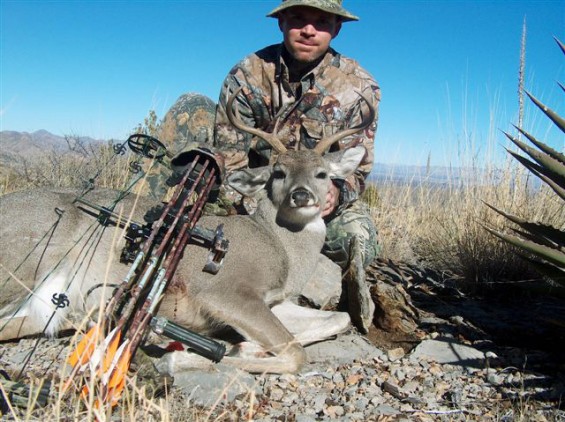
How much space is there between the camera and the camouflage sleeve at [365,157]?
580 cm

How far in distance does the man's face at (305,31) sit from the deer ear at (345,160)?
54.1 inches

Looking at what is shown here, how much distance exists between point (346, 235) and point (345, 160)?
0.84 metres

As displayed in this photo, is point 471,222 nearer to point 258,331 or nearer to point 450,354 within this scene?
point 450,354

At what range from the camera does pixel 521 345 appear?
4184 millimetres

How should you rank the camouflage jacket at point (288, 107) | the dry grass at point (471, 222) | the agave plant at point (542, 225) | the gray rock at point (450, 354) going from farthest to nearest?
the camouflage jacket at point (288, 107)
the dry grass at point (471, 222)
the gray rock at point (450, 354)
the agave plant at point (542, 225)

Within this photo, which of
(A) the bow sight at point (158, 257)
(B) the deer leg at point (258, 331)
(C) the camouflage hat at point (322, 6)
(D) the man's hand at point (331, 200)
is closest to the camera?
(A) the bow sight at point (158, 257)

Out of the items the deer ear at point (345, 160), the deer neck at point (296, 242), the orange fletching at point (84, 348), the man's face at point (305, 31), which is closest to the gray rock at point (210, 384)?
the orange fletching at point (84, 348)

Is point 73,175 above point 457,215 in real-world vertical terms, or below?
below

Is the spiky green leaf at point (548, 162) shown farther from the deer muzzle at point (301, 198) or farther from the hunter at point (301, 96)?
the hunter at point (301, 96)

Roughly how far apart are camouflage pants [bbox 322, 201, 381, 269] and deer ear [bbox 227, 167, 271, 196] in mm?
1056

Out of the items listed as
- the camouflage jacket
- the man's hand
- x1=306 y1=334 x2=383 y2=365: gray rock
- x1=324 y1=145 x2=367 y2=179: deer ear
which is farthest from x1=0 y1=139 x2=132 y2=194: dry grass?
x1=306 y1=334 x2=383 y2=365: gray rock

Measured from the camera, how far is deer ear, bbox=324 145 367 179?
518 centimetres

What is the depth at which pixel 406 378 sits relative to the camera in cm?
364

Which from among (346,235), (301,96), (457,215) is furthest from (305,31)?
(457,215)
